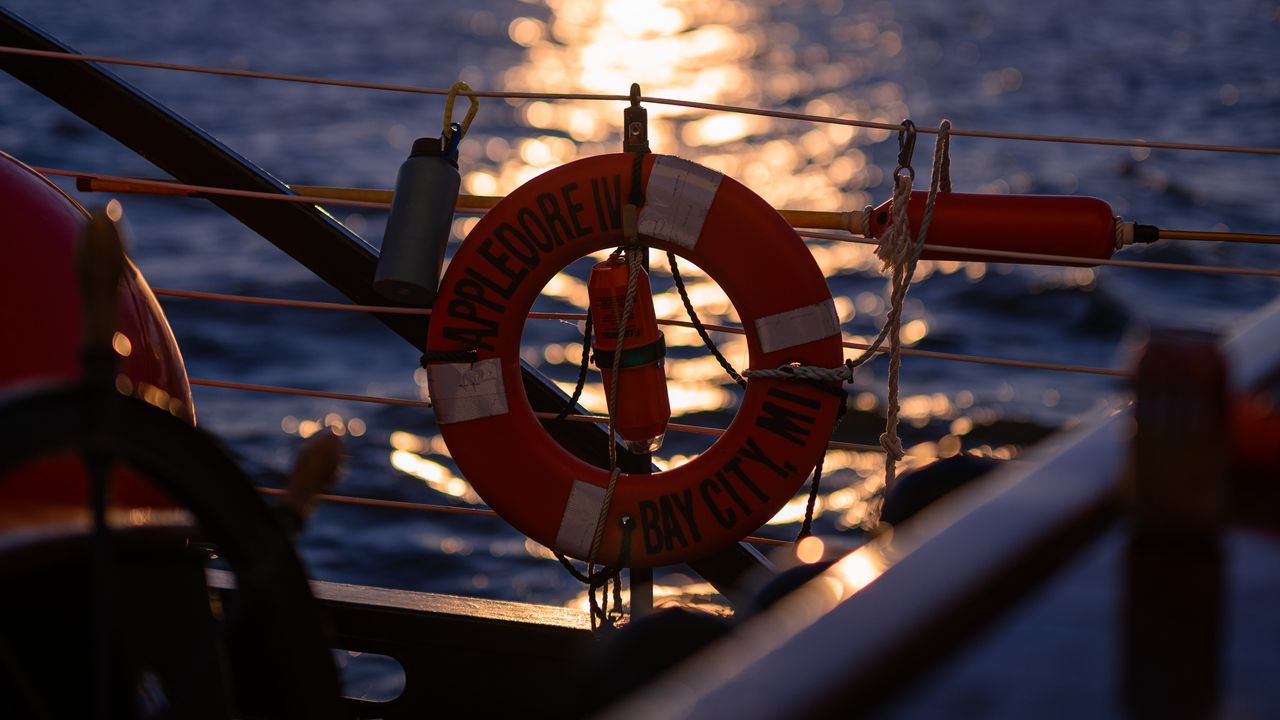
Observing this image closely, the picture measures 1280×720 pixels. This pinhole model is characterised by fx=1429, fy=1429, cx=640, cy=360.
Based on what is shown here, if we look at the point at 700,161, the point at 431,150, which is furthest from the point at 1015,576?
the point at 700,161

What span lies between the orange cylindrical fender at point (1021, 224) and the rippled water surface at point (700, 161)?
239 centimetres

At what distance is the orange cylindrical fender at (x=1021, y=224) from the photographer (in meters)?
1.92

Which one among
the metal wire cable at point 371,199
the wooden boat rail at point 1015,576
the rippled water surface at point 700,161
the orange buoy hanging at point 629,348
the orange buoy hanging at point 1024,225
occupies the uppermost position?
the rippled water surface at point 700,161

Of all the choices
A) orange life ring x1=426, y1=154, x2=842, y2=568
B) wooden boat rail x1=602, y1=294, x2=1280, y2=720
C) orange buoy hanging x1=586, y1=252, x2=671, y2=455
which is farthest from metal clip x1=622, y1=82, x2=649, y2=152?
wooden boat rail x1=602, y1=294, x2=1280, y2=720

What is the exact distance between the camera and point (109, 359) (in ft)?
2.79

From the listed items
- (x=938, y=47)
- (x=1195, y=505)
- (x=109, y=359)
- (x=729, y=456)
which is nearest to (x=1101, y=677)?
(x=1195, y=505)

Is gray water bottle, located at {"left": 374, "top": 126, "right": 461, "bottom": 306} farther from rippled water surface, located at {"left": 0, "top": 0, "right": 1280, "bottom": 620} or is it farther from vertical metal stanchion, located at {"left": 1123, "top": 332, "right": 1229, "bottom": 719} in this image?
rippled water surface, located at {"left": 0, "top": 0, "right": 1280, "bottom": 620}

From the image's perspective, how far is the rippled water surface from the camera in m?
5.59

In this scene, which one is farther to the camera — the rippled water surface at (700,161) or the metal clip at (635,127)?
the rippled water surface at (700,161)

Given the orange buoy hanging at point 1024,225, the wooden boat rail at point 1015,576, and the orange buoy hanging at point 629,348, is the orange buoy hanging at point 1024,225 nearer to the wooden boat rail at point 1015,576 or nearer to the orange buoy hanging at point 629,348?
the orange buoy hanging at point 629,348

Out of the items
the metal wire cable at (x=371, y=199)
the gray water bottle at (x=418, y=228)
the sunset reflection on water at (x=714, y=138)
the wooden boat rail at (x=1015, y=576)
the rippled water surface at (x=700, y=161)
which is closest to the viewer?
the wooden boat rail at (x=1015, y=576)

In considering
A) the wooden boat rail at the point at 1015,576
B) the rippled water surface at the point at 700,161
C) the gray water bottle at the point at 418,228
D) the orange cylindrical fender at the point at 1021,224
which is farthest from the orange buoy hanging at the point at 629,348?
the rippled water surface at the point at 700,161

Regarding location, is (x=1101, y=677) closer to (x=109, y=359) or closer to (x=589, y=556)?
(x=109, y=359)

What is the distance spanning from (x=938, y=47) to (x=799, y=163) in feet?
28.8
